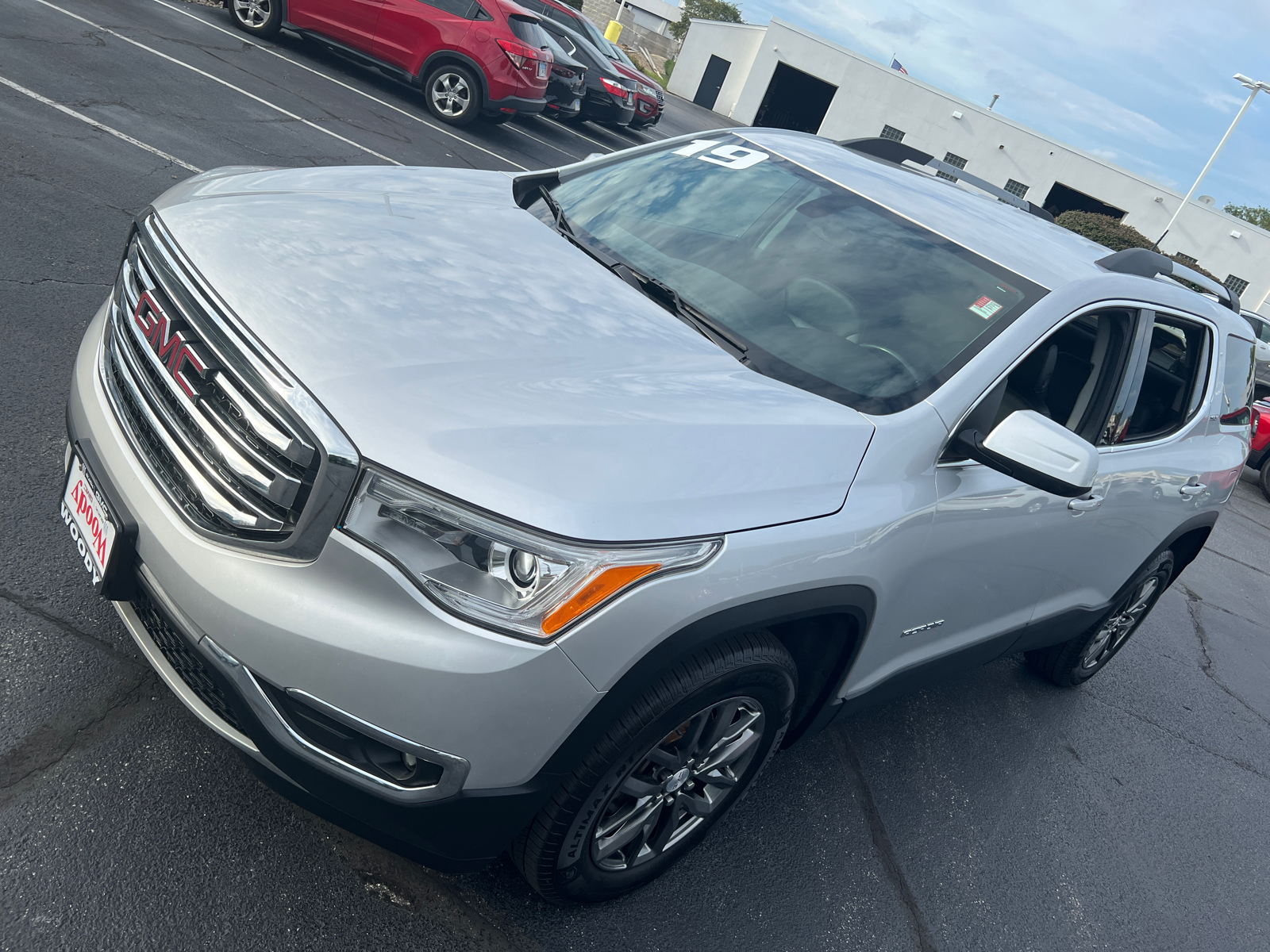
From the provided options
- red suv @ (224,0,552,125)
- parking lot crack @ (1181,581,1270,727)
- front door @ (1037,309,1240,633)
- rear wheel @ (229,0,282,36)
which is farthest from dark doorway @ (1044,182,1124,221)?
front door @ (1037,309,1240,633)

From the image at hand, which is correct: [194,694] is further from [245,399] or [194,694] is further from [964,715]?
[964,715]

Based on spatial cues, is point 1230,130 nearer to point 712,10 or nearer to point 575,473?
point 575,473

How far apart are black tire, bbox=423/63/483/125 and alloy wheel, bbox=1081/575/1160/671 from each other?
10.7 meters

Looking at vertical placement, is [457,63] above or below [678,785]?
above

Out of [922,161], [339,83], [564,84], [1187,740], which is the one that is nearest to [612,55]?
[564,84]

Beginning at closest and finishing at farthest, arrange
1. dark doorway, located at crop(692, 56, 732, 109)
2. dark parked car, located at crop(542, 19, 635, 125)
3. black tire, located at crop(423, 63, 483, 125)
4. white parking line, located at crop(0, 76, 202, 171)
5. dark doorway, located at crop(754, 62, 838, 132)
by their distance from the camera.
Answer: white parking line, located at crop(0, 76, 202, 171), black tire, located at crop(423, 63, 483, 125), dark parked car, located at crop(542, 19, 635, 125), dark doorway, located at crop(754, 62, 838, 132), dark doorway, located at crop(692, 56, 732, 109)

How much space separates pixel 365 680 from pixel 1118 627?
4071mm

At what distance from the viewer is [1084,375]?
3297 mm

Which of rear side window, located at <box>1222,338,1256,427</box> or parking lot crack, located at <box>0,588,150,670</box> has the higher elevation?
rear side window, located at <box>1222,338,1256,427</box>

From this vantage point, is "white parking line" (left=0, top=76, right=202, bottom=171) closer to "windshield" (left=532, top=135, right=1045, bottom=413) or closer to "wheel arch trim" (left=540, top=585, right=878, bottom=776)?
"windshield" (left=532, top=135, right=1045, bottom=413)

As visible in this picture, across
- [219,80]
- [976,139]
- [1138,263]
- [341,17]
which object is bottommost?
[219,80]

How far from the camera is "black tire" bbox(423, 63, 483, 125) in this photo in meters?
12.3

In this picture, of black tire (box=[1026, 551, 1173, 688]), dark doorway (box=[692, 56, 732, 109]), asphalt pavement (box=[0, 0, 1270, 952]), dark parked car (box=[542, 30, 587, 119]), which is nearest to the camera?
asphalt pavement (box=[0, 0, 1270, 952])

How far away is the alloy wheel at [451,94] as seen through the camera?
40.7 ft
